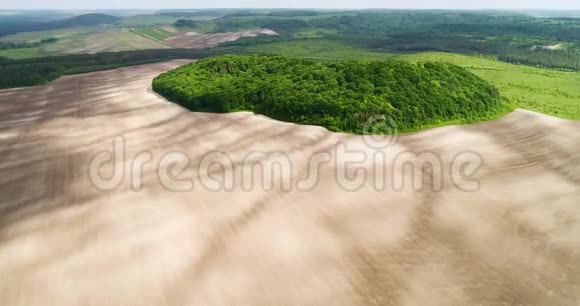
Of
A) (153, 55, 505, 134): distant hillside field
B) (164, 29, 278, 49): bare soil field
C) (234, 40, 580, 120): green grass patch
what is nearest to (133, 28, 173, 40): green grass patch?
(164, 29, 278, 49): bare soil field

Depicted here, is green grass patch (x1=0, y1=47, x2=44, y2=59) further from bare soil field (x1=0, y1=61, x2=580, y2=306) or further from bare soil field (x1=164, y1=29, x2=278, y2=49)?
bare soil field (x1=0, y1=61, x2=580, y2=306)

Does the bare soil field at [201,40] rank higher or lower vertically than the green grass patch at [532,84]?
higher

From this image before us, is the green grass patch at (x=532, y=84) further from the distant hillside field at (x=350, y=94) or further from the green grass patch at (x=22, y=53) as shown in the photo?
the green grass patch at (x=22, y=53)

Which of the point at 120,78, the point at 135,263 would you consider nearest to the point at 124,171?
the point at 135,263

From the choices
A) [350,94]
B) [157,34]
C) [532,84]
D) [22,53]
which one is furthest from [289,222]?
[157,34]

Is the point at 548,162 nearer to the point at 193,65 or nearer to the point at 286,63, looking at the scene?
the point at 286,63

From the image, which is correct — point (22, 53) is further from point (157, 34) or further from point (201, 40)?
point (201, 40)

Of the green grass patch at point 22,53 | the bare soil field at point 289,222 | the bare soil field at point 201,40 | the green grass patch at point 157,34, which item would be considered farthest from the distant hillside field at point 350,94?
the green grass patch at point 157,34
